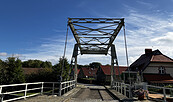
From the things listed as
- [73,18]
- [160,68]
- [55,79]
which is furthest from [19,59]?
[160,68]

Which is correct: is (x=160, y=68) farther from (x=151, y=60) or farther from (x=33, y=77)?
(x=33, y=77)

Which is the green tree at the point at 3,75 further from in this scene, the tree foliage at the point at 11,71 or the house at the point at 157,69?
the house at the point at 157,69

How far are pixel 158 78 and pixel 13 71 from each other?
22.5 m

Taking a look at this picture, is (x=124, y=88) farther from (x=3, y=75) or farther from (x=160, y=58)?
(x=160, y=58)

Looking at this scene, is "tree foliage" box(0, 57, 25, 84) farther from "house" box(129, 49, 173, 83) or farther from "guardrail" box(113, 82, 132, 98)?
"house" box(129, 49, 173, 83)

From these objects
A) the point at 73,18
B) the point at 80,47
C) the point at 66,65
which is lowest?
the point at 66,65

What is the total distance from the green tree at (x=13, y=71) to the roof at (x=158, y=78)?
1960 cm

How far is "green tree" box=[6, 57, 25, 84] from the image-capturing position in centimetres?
1675

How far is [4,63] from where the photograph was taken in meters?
17.2

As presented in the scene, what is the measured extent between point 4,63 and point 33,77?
482 cm

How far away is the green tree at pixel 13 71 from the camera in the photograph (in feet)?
55.0

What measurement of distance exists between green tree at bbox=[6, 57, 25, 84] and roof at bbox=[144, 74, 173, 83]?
1960 cm

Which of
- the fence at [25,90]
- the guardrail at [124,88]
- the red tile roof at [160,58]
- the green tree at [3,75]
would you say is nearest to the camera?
the fence at [25,90]

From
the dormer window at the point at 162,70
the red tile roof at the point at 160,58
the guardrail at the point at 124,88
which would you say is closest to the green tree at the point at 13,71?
the guardrail at the point at 124,88
